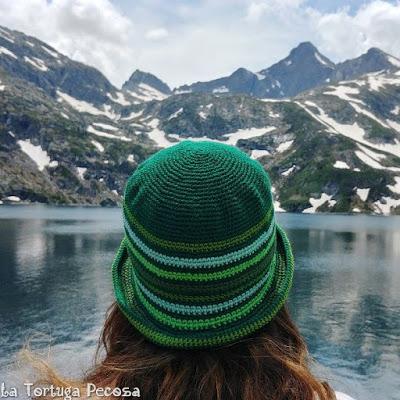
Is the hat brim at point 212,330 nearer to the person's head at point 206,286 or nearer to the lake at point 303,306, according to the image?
the person's head at point 206,286

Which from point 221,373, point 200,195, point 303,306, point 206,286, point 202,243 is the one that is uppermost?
point 200,195

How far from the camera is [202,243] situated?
9.10ft

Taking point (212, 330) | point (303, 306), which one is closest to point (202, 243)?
point (212, 330)

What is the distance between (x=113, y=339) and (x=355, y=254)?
92618 millimetres

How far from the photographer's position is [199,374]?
287cm

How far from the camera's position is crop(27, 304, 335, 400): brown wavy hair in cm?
281

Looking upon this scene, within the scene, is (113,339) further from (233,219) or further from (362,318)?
(362,318)

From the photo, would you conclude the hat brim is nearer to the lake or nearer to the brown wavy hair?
the brown wavy hair

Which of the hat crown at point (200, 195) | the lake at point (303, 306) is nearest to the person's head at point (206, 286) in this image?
the hat crown at point (200, 195)

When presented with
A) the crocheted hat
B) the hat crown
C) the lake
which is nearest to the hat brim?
the crocheted hat

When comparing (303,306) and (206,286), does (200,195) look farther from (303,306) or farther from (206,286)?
(303,306)

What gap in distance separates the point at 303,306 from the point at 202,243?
49.3 m

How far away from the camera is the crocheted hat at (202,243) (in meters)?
2.76

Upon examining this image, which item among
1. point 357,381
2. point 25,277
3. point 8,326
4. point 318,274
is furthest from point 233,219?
point 318,274
